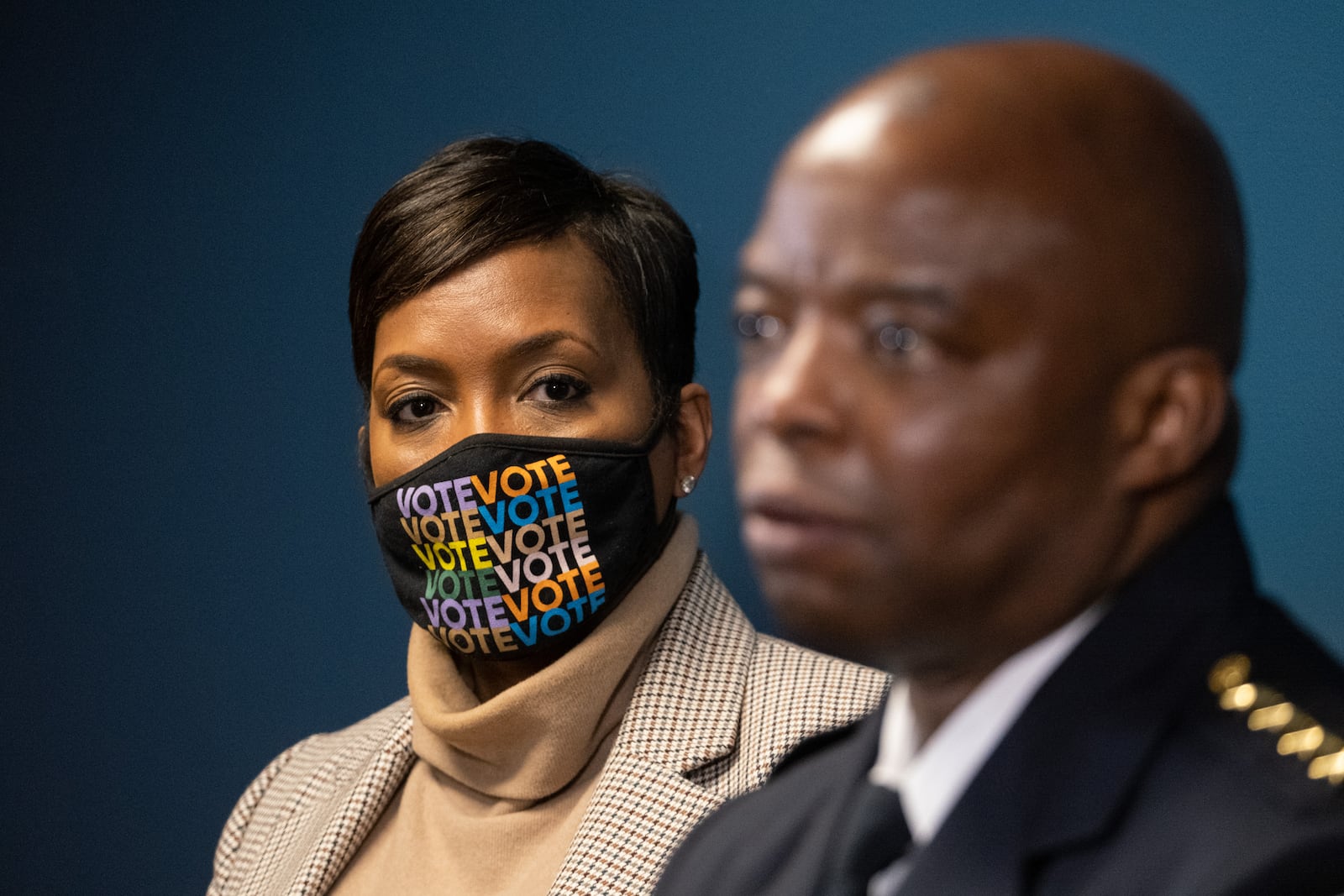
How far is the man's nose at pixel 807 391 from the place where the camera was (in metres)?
0.55

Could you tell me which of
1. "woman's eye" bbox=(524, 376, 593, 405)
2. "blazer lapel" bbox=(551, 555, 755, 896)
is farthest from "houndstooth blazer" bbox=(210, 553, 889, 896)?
"woman's eye" bbox=(524, 376, 593, 405)

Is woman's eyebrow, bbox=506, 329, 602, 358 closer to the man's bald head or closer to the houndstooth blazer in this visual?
the houndstooth blazer

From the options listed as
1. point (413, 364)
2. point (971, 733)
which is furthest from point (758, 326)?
point (413, 364)

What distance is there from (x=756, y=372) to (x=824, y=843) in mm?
200

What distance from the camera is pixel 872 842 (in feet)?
1.96

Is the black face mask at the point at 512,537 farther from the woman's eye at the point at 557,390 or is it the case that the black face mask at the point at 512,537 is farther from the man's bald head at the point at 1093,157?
the man's bald head at the point at 1093,157

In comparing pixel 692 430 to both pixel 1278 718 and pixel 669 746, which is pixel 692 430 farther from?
pixel 1278 718

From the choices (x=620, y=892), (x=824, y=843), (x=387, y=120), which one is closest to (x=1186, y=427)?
(x=824, y=843)

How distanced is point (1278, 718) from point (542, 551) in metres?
0.93

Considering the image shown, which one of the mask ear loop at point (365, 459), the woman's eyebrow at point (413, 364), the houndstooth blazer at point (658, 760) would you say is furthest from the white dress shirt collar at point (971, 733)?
the mask ear loop at point (365, 459)

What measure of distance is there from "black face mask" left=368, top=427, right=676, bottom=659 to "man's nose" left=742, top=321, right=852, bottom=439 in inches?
34.9

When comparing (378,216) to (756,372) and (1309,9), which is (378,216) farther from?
(756,372)

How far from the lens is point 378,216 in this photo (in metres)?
1.63

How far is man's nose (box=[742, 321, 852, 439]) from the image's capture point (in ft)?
1.81
